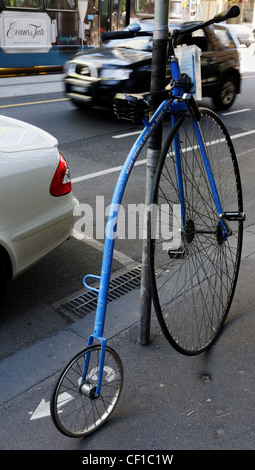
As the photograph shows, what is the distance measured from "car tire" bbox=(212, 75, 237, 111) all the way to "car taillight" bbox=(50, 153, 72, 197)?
791 cm

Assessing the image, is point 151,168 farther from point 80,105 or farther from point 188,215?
point 80,105

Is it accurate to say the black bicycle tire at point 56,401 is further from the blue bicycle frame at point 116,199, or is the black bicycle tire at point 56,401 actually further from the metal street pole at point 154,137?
the metal street pole at point 154,137

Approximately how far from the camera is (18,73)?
595 inches

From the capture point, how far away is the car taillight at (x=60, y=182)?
3516 millimetres

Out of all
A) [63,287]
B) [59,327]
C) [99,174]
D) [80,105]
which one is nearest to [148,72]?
[80,105]

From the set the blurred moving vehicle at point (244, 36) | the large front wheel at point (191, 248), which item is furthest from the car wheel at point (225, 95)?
the blurred moving vehicle at point (244, 36)

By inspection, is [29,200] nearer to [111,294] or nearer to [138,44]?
[111,294]

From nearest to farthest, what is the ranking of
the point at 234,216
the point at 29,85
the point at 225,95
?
the point at 234,216
the point at 225,95
the point at 29,85

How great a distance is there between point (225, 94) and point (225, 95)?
2 centimetres

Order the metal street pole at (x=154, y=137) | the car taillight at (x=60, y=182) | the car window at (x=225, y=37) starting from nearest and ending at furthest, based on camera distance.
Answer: the metal street pole at (x=154, y=137) → the car taillight at (x=60, y=182) → the car window at (x=225, y=37)

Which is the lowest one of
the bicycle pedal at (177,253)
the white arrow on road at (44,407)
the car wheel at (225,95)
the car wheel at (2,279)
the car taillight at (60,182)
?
the car wheel at (225,95)

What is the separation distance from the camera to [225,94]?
1099 centimetres

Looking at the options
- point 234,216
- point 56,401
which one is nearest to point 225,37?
point 234,216

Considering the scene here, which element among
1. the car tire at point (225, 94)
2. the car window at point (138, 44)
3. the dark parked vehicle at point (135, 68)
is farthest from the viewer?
the car tire at point (225, 94)
